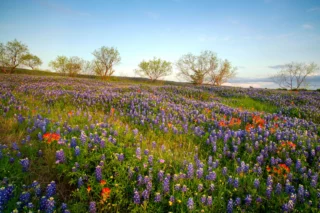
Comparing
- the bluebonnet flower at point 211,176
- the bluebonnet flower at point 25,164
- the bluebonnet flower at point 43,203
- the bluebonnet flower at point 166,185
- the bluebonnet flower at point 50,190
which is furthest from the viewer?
the bluebonnet flower at point 211,176

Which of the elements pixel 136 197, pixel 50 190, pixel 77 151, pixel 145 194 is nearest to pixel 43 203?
pixel 50 190

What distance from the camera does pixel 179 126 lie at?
7.28 m

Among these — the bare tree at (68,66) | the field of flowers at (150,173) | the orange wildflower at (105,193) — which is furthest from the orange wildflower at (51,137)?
the bare tree at (68,66)

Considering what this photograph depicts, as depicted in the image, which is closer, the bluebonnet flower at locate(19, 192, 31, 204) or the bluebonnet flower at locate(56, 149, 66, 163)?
the bluebonnet flower at locate(19, 192, 31, 204)

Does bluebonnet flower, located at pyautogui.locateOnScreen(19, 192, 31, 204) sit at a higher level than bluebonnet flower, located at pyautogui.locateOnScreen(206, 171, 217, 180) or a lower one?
lower

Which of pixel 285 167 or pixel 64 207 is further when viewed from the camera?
pixel 285 167

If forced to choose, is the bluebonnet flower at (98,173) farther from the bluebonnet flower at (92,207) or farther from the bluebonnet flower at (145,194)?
the bluebonnet flower at (145,194)

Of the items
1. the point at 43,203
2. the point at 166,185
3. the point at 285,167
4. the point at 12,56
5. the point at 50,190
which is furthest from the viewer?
the point at 12,56

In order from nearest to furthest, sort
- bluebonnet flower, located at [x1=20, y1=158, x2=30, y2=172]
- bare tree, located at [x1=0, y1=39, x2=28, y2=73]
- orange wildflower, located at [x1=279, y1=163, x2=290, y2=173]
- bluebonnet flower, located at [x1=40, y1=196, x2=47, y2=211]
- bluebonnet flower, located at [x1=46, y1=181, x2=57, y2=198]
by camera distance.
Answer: bluebonnet flower, located at [x1=40, y1=196, x2=47, y2=211] → bluebonnet flower, located at [x1=46, y1=181, x2=57, y2=198] → bluebonnet flower, located at [x1=20, y1=158, x2=30, y2=172] → orange wildflower, located at [x1=279, y1=163, x2=290, y2=173] → bare tree, located at [x1=0, y1=39, x2=28, y2=73]

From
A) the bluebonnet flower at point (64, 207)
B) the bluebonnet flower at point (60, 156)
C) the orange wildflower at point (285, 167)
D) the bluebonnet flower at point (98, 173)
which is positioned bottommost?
the bluebonnet flower at point (64, 207)

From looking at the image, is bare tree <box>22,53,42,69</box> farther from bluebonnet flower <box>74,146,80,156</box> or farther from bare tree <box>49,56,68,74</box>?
bluebonnet flower <box>74,146,80,156</box>

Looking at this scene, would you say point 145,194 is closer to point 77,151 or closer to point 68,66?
point 77,151

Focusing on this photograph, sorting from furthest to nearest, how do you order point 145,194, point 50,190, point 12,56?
point 12,56, point 145,194, point 50,190

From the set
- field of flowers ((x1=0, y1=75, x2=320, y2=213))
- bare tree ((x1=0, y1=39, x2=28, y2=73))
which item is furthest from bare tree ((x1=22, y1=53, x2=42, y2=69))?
field of flowers ((x1=0, y1=75, x2=320, y2=213))
